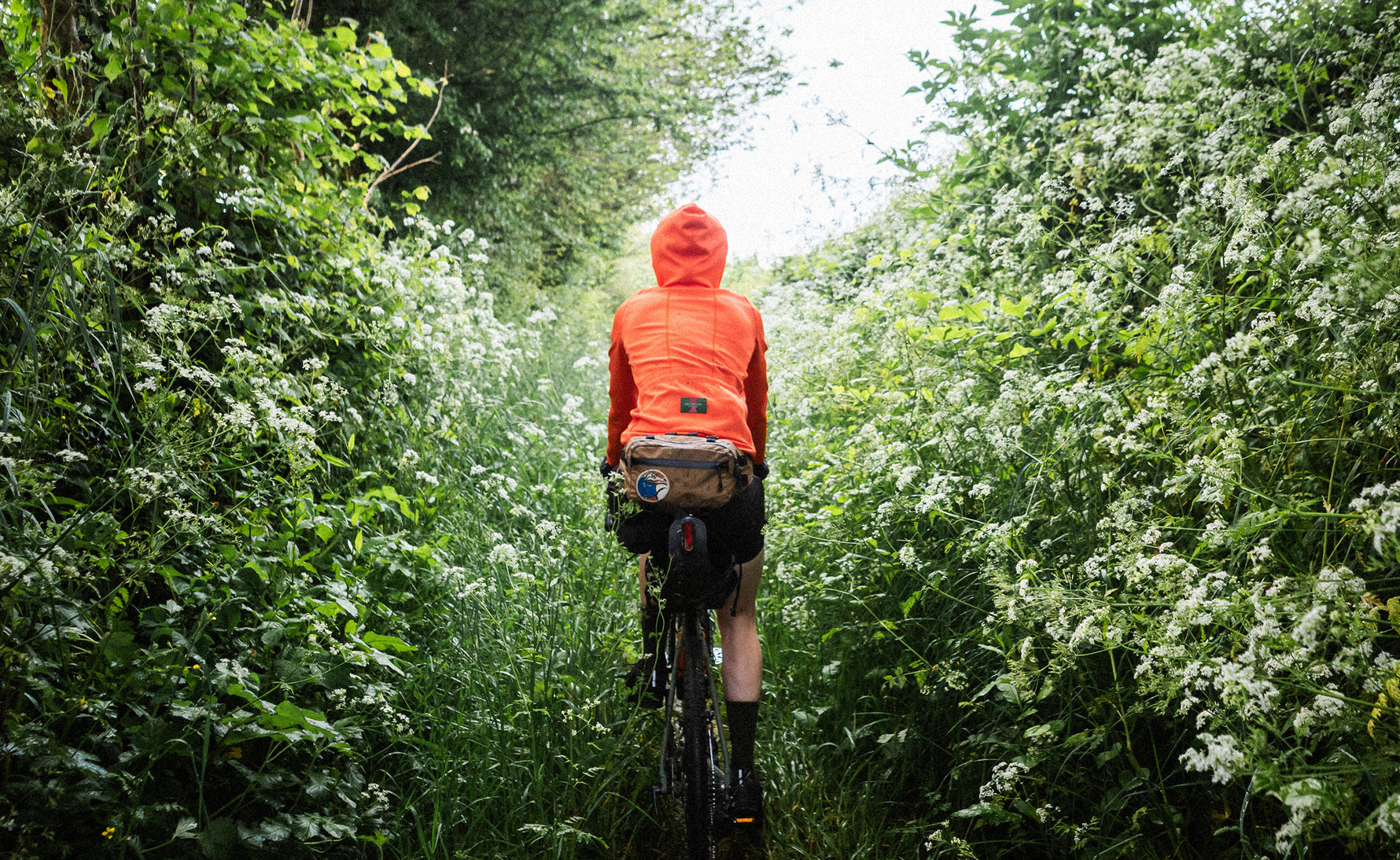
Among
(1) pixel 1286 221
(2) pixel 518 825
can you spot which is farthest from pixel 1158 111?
(2) pixel 518 825

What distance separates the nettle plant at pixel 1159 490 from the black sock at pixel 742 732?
0.57m

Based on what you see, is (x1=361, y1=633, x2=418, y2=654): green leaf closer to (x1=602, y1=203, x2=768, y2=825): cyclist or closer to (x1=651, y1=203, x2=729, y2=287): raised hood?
(x1=602, y1=203, x2=768, y2=825): cyclist

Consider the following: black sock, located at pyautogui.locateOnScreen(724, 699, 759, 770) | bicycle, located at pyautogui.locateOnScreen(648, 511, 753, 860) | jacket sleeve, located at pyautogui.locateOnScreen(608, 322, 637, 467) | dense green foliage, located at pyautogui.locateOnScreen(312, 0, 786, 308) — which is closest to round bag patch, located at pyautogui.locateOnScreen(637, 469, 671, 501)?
bicycle, located at pyautogui.locateOnScreen(648, 511, 753, 860)

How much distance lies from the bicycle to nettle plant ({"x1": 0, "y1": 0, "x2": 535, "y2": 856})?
0.90 metres

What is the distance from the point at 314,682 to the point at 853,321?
134 inches

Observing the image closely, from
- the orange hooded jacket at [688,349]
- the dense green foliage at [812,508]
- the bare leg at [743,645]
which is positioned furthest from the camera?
the bare leg at [743,645]

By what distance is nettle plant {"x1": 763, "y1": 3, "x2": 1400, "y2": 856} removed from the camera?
1.72 m

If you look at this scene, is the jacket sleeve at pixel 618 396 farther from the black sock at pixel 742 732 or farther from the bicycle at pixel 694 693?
the black sock at pixel 742 732

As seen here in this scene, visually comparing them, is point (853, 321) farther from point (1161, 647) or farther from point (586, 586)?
point (1161, 647)

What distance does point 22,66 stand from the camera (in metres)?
2.55

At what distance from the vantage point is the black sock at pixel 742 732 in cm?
261

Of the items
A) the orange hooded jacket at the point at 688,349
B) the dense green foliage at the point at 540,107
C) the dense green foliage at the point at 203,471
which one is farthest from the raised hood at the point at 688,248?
the dense green foliage at the point at 540,107

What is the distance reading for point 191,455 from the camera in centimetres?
221

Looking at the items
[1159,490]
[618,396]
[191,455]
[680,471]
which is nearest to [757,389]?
[618,396]
